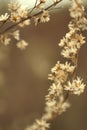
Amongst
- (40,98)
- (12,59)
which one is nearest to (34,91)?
(40,98)

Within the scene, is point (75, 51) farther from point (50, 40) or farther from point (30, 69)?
point (50, 40)

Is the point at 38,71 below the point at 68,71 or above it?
above

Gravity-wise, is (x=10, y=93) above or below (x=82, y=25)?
above

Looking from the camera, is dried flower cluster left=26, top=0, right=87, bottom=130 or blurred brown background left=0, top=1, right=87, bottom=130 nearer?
Result: dried flower cluster left=26, top=0, right=87, bottom=130

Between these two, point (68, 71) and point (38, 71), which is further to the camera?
point (38, 71)

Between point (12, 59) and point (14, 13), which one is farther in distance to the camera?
point (12, 59)

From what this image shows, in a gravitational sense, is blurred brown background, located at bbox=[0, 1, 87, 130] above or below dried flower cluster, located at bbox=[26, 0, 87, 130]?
above

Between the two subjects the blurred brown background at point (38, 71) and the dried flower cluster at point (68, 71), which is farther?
the blurred brown background at point (38, 71)

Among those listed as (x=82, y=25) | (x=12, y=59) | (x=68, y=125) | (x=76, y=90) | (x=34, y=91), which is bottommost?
(x=76, y=90)
